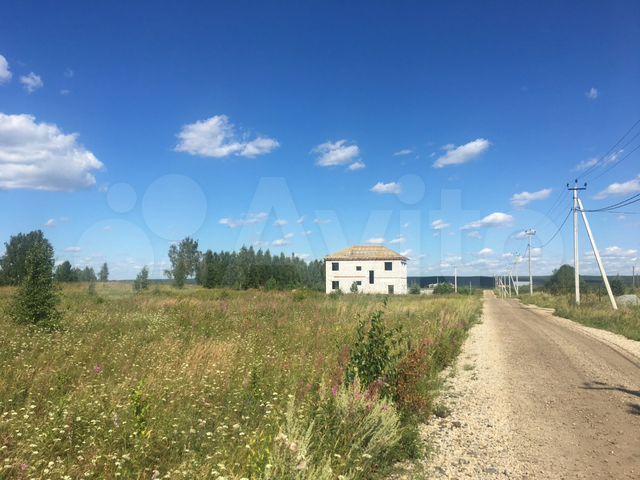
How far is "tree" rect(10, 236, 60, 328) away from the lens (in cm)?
1002

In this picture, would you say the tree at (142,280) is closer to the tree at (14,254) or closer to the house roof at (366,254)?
the tree at (14,254)

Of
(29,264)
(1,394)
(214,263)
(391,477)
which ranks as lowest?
(391,477)

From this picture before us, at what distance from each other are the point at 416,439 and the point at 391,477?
2.64ft

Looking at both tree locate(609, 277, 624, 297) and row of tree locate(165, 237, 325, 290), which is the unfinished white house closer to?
row of tree locate(165, 237, 325, 290)

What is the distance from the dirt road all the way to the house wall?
48122 millimetres

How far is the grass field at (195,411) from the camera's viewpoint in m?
3.17

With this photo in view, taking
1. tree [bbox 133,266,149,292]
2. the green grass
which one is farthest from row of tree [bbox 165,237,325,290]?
the green grass

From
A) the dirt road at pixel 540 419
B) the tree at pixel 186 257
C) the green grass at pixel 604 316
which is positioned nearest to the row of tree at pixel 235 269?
the tree at pixel 186 257

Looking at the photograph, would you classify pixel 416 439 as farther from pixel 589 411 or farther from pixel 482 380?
pixel 482 380

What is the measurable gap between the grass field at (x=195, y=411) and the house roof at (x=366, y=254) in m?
51.4

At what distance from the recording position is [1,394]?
460 centimetres

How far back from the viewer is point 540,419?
550cm

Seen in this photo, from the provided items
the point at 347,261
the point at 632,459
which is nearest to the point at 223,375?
the point at 632,459

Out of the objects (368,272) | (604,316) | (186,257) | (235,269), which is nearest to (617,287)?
(368,272)
